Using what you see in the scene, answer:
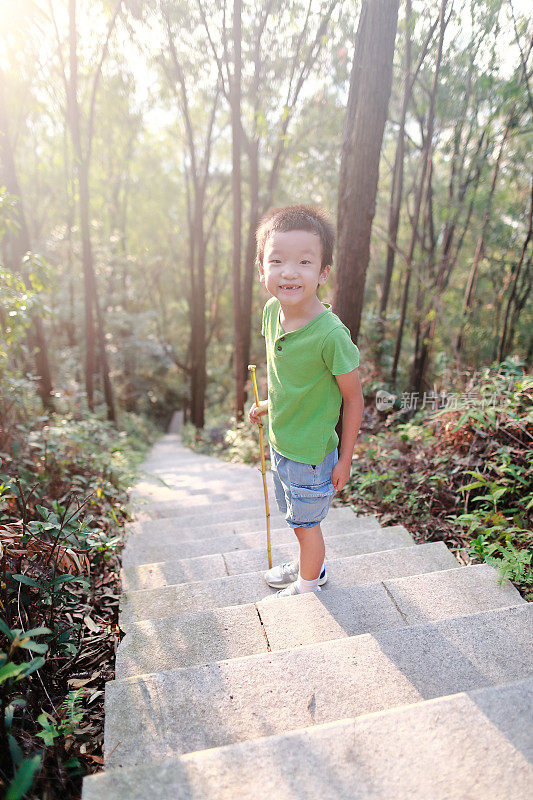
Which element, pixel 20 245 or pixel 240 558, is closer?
pixel 240 558

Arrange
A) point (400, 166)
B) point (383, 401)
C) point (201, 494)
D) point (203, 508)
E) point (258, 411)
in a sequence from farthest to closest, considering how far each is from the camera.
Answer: point (400, 166)
point (383, 401)
point (201, 494)
point (203, 508)
point (258, 411)

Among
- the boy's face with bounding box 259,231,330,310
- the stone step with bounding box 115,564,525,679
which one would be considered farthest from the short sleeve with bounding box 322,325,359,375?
the stone step with bounding box 115,564,525,679

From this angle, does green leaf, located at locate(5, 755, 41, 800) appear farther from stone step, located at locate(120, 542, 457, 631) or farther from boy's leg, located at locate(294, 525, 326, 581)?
boy's leg, located at locate(294, 525, 326, 581)

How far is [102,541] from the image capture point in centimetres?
214

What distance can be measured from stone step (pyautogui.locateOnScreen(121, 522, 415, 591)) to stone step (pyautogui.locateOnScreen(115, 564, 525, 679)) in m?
0.58

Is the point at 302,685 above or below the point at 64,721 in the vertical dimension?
above

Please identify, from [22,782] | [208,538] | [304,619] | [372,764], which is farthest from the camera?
[208,538]

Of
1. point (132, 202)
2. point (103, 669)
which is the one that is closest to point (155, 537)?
point (103, 669)

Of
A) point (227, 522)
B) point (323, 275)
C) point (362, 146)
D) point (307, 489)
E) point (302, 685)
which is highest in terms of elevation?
point (362, 146)

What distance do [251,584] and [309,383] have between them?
103cm

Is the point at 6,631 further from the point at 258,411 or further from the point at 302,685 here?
the point at 258,411

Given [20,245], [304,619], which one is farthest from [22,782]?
[20,245]

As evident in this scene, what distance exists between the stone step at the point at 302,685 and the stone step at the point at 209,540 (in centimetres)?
109

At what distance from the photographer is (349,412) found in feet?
6.44
